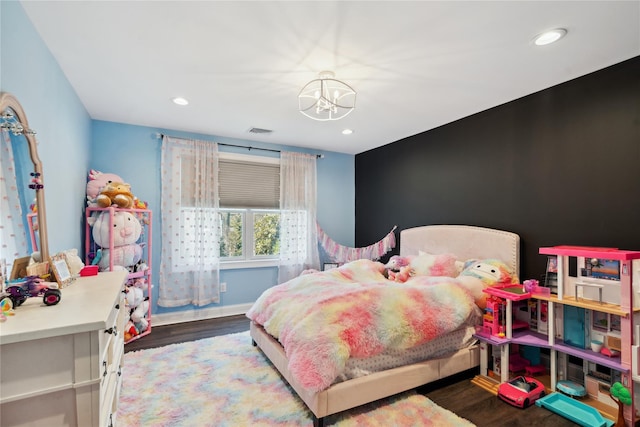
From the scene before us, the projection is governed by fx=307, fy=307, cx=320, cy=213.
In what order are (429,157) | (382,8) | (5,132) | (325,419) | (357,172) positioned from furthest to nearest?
(357,172), (429,157), (325,419), (382,8), (5,132)

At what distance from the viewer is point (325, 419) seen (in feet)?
6.34

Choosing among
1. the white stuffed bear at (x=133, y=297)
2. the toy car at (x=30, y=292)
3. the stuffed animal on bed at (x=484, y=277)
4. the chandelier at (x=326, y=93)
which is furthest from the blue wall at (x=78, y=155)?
the stuffed animal on bed at (x=484, y=277)

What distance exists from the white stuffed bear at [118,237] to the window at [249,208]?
111 centimetres

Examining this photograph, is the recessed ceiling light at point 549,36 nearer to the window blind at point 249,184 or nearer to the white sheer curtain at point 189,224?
the window blind at point 249,184

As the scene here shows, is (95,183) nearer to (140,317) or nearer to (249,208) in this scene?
(140,317)

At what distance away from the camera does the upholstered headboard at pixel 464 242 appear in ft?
9.16

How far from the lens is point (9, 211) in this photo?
1430mm

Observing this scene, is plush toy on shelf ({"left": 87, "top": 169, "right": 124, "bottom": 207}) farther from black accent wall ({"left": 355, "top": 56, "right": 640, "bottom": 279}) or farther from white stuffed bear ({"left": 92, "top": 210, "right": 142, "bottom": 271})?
black accent wall ({"left": 355, "top": 56, "right": 640, "bottom": 279})

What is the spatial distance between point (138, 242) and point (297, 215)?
2.02 m

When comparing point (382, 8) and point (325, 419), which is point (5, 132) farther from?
point (325, 419)

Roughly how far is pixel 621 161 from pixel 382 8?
2.04 metres

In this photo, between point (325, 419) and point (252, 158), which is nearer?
point (325, 419)

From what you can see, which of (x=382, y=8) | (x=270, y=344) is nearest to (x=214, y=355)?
(x=270, y=344)

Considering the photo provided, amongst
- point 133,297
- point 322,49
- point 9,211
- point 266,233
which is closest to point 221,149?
point 266,233
